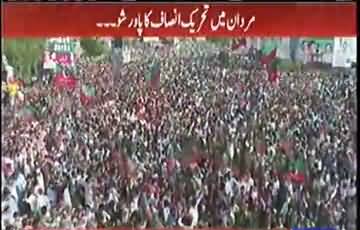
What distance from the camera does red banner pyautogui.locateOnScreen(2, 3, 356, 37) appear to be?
171cm

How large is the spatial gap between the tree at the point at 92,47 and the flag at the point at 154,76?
0.13m

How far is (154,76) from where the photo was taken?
1.74 meters

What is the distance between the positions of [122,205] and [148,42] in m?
0.42

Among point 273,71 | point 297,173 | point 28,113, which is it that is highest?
point 273,71

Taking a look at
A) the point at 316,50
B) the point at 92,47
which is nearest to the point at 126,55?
the point at 92,47

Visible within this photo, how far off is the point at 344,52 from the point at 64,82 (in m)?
0.71

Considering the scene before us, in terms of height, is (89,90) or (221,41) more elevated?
(221,41)

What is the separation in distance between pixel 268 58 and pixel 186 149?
309mm

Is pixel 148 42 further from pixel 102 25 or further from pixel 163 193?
pixel 163 193

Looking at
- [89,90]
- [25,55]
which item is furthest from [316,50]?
[25,55]

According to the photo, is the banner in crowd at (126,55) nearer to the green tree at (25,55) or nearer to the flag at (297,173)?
the green tree at (25,55)

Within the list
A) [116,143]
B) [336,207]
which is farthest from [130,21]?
[336,207]

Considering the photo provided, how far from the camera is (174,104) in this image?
1742 mm

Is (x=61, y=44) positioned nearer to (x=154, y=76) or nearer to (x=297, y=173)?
(x=154, y=76)
